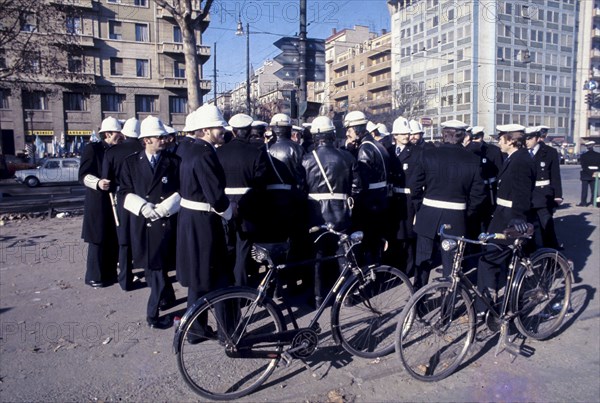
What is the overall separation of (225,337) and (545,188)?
239 inches

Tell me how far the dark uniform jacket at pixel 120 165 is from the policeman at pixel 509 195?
13.2 feet

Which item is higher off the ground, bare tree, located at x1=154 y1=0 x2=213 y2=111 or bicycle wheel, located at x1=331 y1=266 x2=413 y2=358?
bare tree, located at x1=154 y1=0 x2=213 y2=111

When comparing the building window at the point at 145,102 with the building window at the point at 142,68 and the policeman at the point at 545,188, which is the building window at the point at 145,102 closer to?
the building window at the point at 142,68

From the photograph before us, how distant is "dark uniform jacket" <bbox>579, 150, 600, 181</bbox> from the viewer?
12750mm

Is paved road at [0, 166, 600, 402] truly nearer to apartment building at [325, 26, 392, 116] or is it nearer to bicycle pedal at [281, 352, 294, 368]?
bicycle pedal at [281, 352, 294, 368]

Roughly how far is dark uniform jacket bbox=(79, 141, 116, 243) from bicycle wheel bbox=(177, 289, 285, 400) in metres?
2.92

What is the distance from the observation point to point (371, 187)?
19.6 ft

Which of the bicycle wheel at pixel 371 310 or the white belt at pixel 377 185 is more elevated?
the white belt at pixel 377 185

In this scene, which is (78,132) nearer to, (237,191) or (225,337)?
(237,191)

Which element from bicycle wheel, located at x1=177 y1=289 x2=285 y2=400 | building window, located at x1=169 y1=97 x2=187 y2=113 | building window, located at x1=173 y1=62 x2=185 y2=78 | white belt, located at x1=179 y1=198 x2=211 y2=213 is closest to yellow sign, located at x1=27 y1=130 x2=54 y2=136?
building window, located at x1=169 y1=97 x2=187 y2=113

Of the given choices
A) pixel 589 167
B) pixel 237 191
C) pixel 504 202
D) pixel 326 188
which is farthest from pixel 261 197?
pixel 589 167

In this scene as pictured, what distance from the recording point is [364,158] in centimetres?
594

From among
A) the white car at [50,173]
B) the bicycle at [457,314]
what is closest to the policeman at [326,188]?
the bicycle at [457,314]

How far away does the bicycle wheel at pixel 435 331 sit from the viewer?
3697 mm
